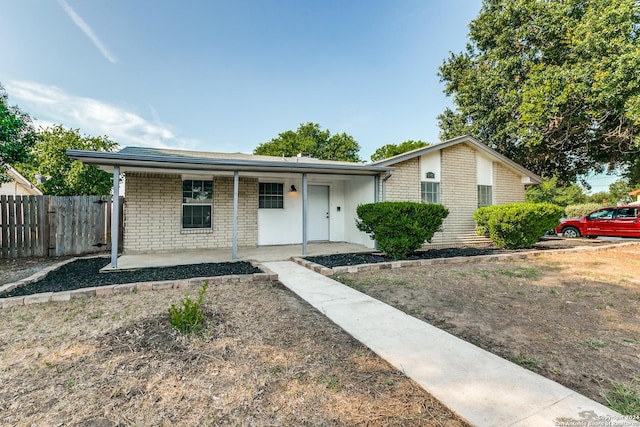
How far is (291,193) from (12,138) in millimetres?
7313

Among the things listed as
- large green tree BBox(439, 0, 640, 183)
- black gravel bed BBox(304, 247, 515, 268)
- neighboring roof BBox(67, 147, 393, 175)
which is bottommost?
black gravel bed BBox(304, 247, 515, 268)

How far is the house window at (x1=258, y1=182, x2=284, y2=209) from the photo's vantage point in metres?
9.54

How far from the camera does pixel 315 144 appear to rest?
3447 centimetres

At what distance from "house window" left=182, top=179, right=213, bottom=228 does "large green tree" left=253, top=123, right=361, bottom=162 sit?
80.9 ft

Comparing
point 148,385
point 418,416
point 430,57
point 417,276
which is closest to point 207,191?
point 417,276

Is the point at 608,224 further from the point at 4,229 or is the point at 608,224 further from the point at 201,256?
the point at 4,229

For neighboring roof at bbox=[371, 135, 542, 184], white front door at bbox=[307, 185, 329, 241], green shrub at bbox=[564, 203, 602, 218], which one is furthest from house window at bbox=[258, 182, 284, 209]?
green shrub at bbox=[564, 203, 602, 218]

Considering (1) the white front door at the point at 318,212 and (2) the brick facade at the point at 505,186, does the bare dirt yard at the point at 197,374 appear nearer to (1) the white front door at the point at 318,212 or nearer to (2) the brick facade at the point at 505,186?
(1) the white front door at the point at 318,212

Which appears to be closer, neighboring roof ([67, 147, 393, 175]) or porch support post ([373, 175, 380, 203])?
neighboring roof ([67, 147, 393, 175])

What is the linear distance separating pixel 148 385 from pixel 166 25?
37.3 ft

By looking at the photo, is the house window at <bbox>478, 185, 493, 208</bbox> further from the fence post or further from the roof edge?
the fence post

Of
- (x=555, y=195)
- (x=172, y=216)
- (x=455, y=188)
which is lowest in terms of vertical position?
(x=172, y=216)

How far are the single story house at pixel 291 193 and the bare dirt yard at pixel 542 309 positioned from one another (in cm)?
340

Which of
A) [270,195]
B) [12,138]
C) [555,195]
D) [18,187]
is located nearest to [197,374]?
[270,195]
